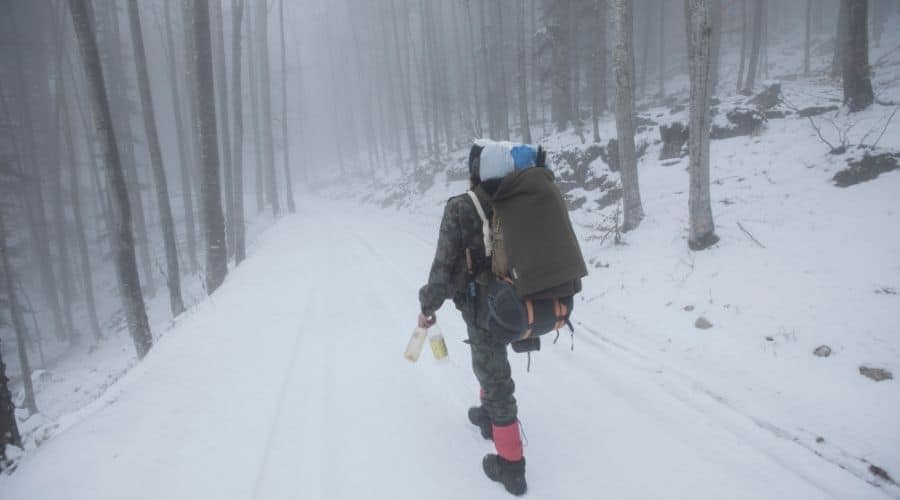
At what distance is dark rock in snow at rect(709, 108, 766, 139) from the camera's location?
1127 centimetres

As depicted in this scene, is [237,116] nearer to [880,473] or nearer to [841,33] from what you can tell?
[880,473]

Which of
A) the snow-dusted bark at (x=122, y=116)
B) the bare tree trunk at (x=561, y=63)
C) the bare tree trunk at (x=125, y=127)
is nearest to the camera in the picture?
the bare tree trunk at (x=561, y=63)

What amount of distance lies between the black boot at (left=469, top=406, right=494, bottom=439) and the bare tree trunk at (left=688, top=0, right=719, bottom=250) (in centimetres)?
542

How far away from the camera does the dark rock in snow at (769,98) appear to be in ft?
39.1

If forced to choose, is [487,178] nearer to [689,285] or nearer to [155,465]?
[155,465]

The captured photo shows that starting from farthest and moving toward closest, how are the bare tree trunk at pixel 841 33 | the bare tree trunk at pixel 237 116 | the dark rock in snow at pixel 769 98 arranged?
the bare tree trunk at pixel 237 116
the dark rock in snow at pixel 769 98
the bare tree trunk at pixel 841 33

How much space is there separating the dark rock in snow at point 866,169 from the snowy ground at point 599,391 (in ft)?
0.90

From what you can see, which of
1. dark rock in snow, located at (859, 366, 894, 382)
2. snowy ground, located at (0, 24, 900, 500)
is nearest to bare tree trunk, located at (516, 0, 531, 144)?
snowy ground, located at (0, 24, 900, 500)

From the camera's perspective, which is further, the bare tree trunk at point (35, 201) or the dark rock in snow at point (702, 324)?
the bare tree trunk at point (35, 201)

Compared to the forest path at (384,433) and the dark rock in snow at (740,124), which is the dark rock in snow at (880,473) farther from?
the dark rock in snow at (740,124)

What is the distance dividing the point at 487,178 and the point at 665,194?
9.03m

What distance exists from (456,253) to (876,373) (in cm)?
415

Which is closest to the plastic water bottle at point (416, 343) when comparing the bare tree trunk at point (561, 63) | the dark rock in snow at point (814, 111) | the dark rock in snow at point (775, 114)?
the dark rock in snow at point (814, 111)

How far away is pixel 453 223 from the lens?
2633 mm
